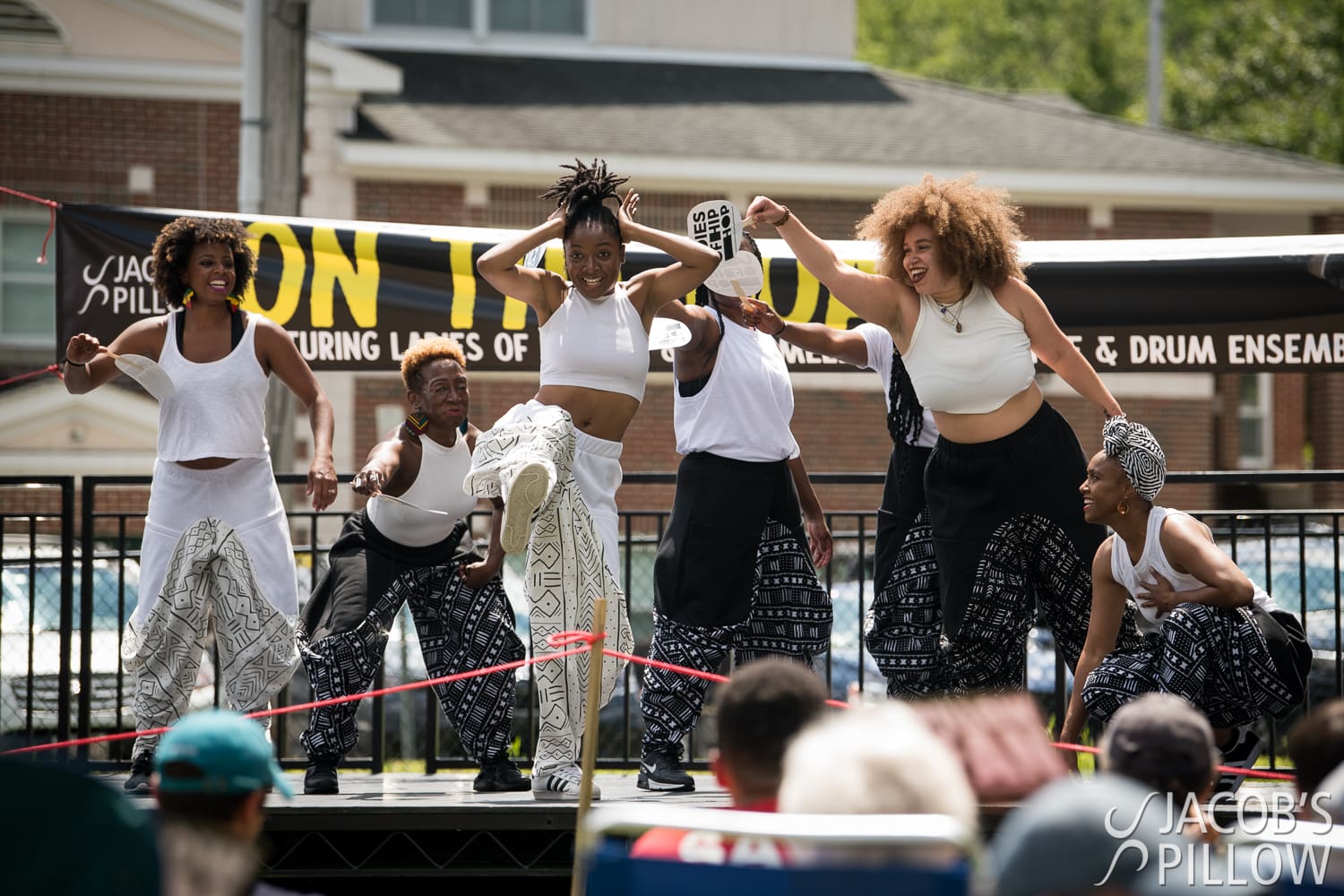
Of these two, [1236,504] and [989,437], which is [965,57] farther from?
[989,437]

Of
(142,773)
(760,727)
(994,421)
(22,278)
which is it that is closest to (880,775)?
(760,727)

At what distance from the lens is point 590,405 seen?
558 cm

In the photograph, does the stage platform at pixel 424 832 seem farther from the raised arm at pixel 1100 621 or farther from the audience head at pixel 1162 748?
the audience head at pixel 1162 748

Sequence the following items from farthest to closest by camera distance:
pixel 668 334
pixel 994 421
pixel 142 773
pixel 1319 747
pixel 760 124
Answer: pixel 760 124 → pixel 668 334 → pixel 142 773 → pixel 994 421 → pixel 1319 747

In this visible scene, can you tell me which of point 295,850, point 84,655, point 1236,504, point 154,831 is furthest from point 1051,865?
point 1236,504

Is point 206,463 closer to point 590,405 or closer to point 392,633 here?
point 590,405

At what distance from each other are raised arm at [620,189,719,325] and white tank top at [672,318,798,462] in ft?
0.95

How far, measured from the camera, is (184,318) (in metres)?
5.73

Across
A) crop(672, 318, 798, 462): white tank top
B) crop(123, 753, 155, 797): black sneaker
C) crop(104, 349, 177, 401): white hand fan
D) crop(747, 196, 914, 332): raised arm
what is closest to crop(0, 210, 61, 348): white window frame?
crop(104, 349, 177, 401): white hand fan

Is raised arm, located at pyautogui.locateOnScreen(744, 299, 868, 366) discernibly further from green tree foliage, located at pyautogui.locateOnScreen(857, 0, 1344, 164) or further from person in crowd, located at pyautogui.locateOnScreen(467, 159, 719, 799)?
green tree foliage, located at pyautogui.locateOnScreen(857, 0, 1344, 164)

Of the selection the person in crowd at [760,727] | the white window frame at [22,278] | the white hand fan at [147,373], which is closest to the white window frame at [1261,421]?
the white window frame at [22,278]

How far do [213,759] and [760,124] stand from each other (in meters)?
16.5

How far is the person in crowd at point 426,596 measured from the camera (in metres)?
5.77

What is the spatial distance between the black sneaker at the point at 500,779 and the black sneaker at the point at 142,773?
1.21 meters
